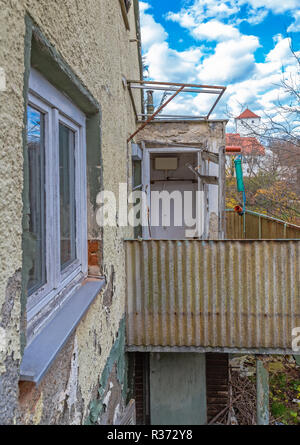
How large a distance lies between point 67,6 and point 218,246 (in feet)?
7.88

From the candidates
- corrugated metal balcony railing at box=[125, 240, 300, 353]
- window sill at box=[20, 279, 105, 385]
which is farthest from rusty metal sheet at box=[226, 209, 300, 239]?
window sill at box=[20, 279, 105, 385]

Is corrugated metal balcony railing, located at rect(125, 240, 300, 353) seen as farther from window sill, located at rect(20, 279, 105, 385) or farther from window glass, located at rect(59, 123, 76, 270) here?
window sill, located at rect(20, 279, 105, 385)

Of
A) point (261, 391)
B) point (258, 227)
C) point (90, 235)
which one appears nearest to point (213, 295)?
point (261, 391)

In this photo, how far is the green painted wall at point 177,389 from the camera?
4004mm

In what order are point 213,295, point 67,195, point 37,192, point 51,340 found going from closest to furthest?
point 51,340 → point 37,192 → point 67,195 → point 213,295

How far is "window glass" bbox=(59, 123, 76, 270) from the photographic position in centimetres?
172

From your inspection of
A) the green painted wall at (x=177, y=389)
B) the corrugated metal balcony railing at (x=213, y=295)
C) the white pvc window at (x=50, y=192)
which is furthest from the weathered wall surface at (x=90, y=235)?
the green painted wall at (x=177, y=389)

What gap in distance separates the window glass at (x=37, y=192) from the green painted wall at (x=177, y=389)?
307cm

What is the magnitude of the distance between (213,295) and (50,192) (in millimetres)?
2259

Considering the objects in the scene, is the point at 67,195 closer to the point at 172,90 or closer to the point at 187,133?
the point at 172,90

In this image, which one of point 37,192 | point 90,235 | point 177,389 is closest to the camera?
point 37,192

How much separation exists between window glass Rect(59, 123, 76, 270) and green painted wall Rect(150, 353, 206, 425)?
8.83ft

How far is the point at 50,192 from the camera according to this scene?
1466mm
